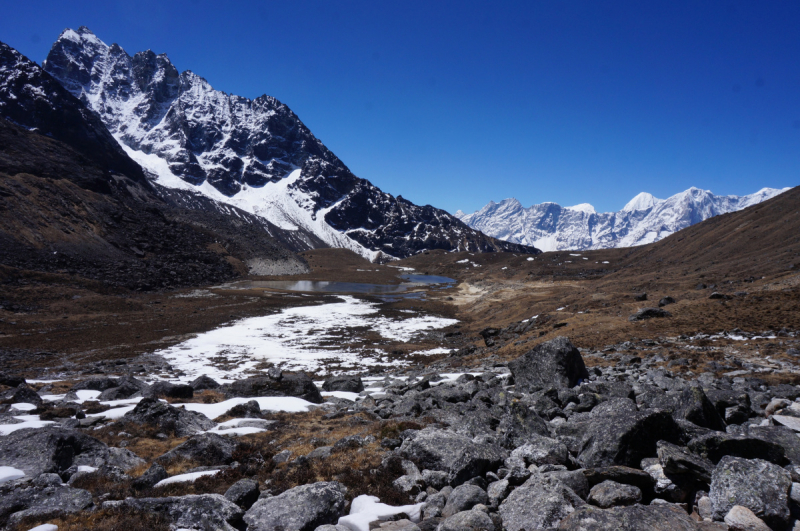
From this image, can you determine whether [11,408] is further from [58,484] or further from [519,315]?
[519,315]

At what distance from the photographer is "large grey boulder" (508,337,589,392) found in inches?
691

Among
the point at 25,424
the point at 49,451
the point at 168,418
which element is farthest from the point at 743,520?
the point at 25,424

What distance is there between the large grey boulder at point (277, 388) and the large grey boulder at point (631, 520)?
1746 cm

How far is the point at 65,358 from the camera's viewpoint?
33.1 meters

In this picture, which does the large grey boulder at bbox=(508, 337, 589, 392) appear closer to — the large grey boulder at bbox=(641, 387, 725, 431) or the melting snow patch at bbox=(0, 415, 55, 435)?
the large grey boulder at bbox=(641, 387, 725, 431)

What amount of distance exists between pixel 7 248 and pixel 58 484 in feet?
286

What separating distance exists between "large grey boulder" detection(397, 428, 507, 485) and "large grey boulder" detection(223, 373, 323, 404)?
37.8 feet

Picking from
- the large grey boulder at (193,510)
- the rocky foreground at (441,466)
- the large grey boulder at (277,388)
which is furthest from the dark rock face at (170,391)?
the large grey boulder at (193,510)

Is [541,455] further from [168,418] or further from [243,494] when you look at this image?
[168,418]

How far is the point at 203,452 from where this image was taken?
11.8 metres

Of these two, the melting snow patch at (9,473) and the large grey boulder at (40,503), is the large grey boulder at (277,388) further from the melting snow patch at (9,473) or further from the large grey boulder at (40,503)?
the large grey boulder at (40,503)

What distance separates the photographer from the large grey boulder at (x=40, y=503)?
7462 mm

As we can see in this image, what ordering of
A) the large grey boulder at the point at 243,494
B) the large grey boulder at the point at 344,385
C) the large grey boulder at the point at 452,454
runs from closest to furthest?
1. the large grey boulder at the point at 243,494
2. the large grey boulder at the point at 452,454
3. the large grey boulder at the point at 344,385

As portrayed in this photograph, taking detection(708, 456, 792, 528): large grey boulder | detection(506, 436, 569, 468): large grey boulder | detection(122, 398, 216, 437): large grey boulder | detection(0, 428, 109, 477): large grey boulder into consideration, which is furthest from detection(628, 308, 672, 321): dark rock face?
detection(0, 428, 109, 477): large grey boulder
